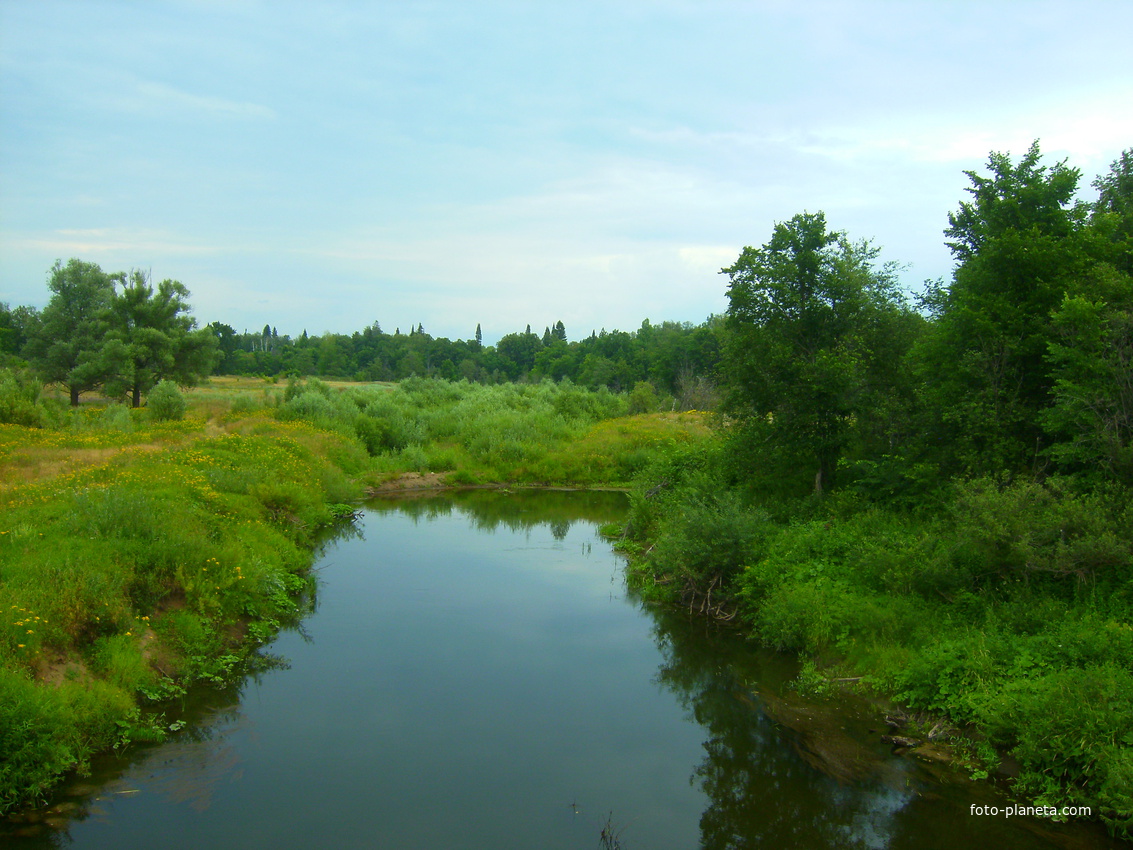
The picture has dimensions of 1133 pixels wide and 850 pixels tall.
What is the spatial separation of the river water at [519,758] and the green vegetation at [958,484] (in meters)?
0.89

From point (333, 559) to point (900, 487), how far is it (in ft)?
44.2

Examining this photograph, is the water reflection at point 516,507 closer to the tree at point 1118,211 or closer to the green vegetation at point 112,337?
the tree at point 1118,211

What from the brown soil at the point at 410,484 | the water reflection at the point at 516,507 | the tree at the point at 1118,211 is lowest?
the water reflection at the point at 516,507

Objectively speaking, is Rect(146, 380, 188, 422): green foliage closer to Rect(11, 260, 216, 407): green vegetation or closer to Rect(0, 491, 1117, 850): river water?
Rect(11, 260, 216, 407): green vegetation

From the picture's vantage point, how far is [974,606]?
34.6ft

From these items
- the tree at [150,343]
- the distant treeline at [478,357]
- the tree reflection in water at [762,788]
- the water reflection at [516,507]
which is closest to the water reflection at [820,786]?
the tree reflection in water at [762,788]

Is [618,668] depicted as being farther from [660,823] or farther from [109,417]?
[109,417]

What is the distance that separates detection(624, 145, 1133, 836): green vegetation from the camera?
884 centimetres

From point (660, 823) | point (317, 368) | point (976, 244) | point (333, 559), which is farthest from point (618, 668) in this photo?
point (317, 368)

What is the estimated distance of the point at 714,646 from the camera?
1330cm

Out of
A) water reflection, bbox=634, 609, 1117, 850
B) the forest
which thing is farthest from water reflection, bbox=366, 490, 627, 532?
water reflection, bbox=634, 609, 1117, 850

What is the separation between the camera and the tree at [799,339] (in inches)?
643

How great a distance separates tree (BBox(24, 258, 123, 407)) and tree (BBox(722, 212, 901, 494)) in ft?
119

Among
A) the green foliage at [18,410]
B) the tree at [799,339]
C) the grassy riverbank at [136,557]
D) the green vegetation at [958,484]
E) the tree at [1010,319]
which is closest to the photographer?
Answer: the grassy riverbank at [136,557]
